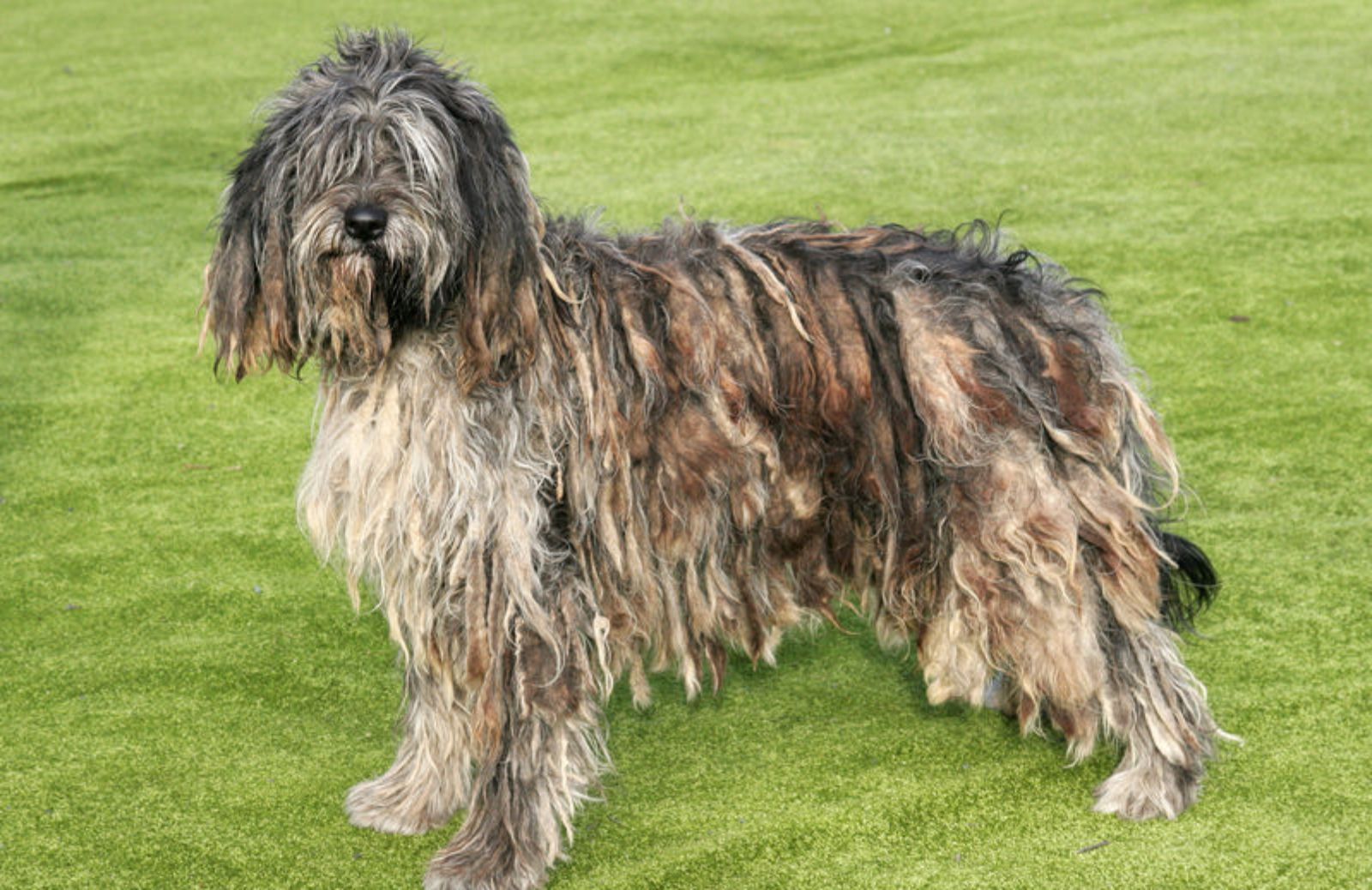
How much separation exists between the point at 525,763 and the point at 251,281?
1203mm

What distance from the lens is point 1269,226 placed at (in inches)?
324

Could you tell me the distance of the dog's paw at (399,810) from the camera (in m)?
4.05

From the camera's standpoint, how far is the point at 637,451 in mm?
3740

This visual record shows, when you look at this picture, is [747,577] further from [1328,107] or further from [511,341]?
[1328,107]

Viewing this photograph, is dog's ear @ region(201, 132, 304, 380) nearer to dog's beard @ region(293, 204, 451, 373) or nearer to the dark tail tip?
dog's beard @ region(293, 204, 451, 373)

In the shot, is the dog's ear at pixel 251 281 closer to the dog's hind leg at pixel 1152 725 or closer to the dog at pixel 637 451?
the dog at pixel 637 451

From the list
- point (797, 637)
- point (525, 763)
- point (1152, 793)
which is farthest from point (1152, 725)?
point (525, 763)

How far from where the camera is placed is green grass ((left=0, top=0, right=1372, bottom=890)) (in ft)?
13.1

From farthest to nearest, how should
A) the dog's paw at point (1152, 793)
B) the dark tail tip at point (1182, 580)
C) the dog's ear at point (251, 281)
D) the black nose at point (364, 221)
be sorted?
the dark tail tip at point (1182, 580)
the dog's paw at point (1152, 793)
the dog's ear at point (251, 281)
the black nose at point (364, 221)

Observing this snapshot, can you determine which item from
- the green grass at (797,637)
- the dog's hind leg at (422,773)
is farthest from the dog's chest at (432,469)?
the green grass at (797,637)

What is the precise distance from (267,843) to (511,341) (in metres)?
1.42

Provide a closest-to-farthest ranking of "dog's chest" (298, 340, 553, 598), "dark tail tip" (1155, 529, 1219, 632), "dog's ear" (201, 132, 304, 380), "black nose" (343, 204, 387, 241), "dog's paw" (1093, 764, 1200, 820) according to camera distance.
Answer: "black nose" (343, 204, 387, 241), "dog's ear" (201, 132, 304, 380), "dog's chest" (298, 340, 553, 598), "dog's paw" (1093, 764, 1200, 820), "dark tail tip" (1155, 529, 1219, 632)

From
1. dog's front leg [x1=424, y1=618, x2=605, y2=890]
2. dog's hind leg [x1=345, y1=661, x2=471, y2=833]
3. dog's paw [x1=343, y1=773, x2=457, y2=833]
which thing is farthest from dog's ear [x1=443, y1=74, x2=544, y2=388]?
dog's paw [x1=343, y1=773, x2=457, y2=833]

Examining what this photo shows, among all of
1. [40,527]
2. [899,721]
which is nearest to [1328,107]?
[899,721]
